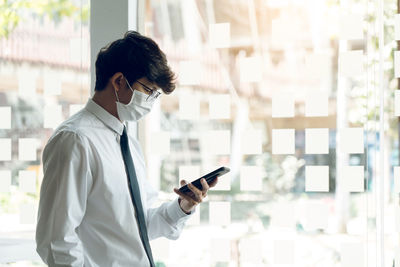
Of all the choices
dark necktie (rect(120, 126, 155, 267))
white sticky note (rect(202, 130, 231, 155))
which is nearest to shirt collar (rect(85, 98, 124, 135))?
dark necktie (rect(120, 126, 155, 267))

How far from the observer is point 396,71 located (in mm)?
2275

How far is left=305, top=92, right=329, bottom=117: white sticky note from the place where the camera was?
2379mm

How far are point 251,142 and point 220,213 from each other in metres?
0.35

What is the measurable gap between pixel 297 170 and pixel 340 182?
0.18 meters

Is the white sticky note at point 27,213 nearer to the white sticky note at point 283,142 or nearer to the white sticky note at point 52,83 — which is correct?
the white sticky note at point 52,83

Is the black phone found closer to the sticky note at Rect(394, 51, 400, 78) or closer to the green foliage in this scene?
the sticky note at Rect(394, 51, 400, 78)

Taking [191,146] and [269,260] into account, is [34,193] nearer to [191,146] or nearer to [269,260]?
[191,146]

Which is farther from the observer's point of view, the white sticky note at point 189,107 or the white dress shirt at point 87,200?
the white sticky note at point 189,107

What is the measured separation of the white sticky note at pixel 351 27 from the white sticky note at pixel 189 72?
25.7 inches

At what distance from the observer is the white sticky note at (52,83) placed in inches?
111

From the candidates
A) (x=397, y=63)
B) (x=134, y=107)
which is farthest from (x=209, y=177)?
(x=397, y=63)

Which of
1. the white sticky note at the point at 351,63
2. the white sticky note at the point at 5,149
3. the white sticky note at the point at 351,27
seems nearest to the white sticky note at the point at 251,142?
the white sticky note at the point at 351,63

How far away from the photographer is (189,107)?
2.61 meters

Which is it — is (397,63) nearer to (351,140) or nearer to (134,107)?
(351,140)
